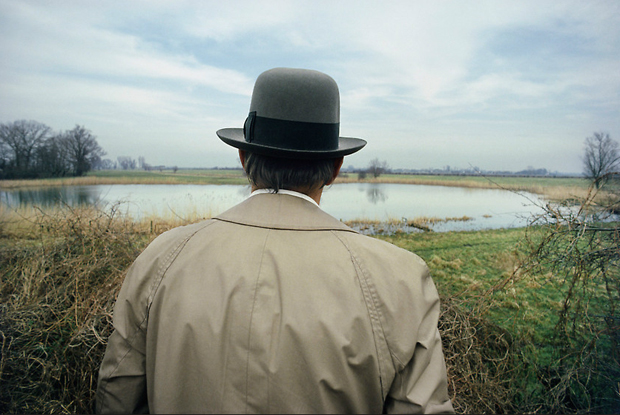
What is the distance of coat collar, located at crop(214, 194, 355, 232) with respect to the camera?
949 mm

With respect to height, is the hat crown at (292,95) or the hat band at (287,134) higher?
the hat crown at (292,95)

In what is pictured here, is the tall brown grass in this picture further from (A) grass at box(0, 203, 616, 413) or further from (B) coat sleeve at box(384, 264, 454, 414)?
(B) coat sleeve at box(384, 264, 454, 414)

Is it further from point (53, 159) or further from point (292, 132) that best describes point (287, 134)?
point (53, 159)

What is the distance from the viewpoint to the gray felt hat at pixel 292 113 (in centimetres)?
113

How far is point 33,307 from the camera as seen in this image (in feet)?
7.89

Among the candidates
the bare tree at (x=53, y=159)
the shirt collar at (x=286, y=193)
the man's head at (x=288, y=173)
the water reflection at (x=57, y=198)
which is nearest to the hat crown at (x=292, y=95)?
the man's head at (x=288, y=173)

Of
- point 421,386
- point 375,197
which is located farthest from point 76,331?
point 375,197

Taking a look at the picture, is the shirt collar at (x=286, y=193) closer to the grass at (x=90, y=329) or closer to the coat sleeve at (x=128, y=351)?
the coat sleeve at (x=128, y=351)

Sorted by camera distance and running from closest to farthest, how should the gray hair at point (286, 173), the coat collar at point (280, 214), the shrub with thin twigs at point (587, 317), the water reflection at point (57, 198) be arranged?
the coat collar at point (280, 214) < the gray hair at point (286, 173) < the shrub with thin twigs at point (587, 317) < the water reflection at point (57, 198)

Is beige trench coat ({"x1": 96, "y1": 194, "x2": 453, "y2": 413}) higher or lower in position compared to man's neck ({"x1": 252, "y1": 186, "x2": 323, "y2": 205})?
lower

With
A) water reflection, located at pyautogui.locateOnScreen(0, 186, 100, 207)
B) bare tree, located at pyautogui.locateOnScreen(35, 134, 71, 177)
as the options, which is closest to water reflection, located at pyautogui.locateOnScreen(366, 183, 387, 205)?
water reflection, located at pyautogui.locateOnScreen(0, 186, 100, 207)

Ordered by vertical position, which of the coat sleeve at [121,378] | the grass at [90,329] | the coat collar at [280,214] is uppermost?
the coat collar at [280,214]

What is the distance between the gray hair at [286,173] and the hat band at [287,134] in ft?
0.18

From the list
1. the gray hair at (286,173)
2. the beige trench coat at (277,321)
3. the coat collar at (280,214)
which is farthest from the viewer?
the gray hair at (286,173)
